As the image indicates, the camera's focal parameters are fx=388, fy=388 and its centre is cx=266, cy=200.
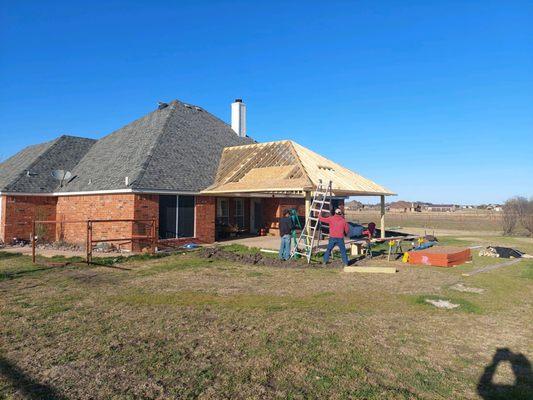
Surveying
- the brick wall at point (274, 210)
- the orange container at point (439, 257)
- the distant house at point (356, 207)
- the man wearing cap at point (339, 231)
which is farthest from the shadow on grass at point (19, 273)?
the distant house at point (356, 207)

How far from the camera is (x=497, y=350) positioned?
5531mm

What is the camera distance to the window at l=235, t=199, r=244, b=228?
23531mm

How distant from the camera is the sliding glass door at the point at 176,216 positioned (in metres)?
17.3

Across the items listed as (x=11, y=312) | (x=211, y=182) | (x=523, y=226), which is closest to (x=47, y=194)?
(x=211, y=182)

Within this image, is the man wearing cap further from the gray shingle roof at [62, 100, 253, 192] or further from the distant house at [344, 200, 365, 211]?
the distant house at [344, 200, 365, 211]

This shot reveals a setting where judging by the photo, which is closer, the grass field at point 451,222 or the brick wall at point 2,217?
the brick wall at point 2,217

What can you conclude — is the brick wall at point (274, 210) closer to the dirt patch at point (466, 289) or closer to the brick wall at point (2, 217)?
the brick wall at point (2, 217)

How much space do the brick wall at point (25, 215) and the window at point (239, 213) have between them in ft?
32.5

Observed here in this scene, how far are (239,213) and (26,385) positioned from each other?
19535 mm

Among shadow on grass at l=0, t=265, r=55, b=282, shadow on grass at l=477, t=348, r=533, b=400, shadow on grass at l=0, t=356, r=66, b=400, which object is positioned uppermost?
shadow on grass at l=0, t=265, r=55, b=282

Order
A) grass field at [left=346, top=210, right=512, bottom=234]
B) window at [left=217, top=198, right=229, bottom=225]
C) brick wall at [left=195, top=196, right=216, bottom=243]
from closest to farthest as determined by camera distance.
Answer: brick wall at [left=195, top=196, right=216, bottom=243], window at [left=217, top=198, right=229, bottom=225], grass field at [left=346, top=210, right=512, bottom=234]

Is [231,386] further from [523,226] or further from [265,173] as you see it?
[523,226]

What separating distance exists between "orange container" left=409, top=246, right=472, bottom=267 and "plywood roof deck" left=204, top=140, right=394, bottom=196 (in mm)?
4375

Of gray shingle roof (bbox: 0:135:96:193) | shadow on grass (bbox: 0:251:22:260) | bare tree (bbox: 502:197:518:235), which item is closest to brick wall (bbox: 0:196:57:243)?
gray shingle roof (bbox: 0:135:96:193)
